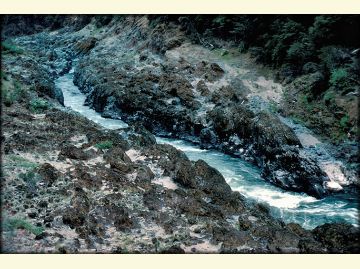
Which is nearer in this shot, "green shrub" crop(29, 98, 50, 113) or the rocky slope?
the rocky slope

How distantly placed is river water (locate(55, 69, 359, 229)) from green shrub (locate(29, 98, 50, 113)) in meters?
5.93

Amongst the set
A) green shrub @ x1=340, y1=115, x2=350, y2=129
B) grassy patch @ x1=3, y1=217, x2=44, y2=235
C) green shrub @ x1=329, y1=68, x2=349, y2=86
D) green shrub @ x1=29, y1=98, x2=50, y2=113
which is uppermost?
green shrub @ x1=329, y1=68, x2=349, y2=86

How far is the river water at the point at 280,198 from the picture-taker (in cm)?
1079

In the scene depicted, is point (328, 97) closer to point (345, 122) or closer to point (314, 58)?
point (345, 122)

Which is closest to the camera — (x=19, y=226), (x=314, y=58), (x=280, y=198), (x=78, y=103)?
(x=19, y=226)

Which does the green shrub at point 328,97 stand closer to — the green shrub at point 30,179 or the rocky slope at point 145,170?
the rocky slope at point 145,170

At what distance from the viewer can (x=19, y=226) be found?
7.20 metres

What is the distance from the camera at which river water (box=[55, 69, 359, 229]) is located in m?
10.8

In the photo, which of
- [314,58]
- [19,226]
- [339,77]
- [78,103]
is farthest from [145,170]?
[78,103]

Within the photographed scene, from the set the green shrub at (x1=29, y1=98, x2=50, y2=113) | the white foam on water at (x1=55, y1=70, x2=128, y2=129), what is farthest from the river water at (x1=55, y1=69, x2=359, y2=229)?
the green shrub at (x1=29, y1=98, x2=50, y2=113)

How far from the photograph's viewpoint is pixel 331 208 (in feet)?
37.1

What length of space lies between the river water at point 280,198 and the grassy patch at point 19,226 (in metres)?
6.84

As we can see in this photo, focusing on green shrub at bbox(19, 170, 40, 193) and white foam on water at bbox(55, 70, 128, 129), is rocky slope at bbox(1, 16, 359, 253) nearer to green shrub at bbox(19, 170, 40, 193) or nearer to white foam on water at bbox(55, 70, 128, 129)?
green shrub at bbox(19, 170, 40, 193)

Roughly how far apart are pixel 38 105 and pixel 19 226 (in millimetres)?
8636
